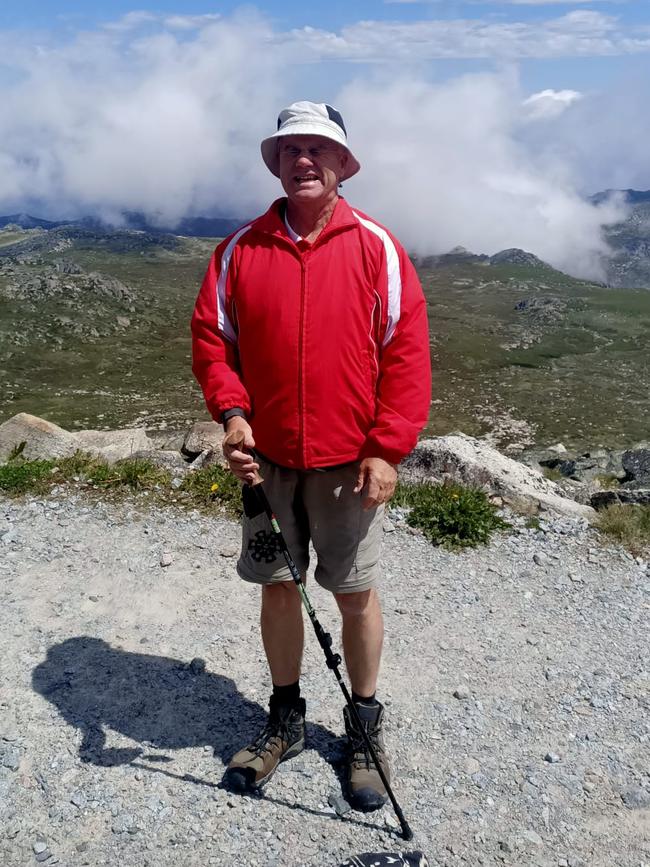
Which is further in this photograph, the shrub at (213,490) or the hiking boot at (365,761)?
the shrub at (213,490)

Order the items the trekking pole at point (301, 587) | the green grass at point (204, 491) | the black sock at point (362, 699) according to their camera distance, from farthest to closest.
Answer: the green grass at point (204, 491) < the black sock at point (362, 699) < the trekking pole at point (301, 587)

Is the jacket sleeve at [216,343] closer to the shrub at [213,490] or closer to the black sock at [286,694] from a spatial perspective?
the black sock at [286,694]

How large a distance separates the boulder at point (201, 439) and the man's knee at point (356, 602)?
798 centimetres

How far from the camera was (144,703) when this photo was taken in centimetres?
564

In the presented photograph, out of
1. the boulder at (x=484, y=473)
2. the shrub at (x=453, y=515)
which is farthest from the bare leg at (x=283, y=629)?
the boulder at (x=484, y=473)

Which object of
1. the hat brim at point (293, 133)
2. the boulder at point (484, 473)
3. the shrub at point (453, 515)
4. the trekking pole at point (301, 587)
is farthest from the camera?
the boulder at point (484, 473)

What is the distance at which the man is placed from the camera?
4.19 metres

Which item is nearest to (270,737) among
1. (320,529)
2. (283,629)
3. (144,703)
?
(283,629)

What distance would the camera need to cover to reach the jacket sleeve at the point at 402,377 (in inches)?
167

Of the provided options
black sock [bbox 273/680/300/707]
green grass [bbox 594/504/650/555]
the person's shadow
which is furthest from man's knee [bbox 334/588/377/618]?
green grass [bbox 594/504/650/555]

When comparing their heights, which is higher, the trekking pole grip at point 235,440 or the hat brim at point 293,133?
the hat brim at point 293,133

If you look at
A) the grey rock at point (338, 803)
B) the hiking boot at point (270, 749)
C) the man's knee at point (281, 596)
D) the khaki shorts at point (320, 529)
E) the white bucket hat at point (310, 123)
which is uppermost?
the white bucket hat at point (310, 123)

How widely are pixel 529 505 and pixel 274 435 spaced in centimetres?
573

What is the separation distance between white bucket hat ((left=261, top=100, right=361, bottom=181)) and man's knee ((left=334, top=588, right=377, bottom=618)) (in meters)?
2.76
